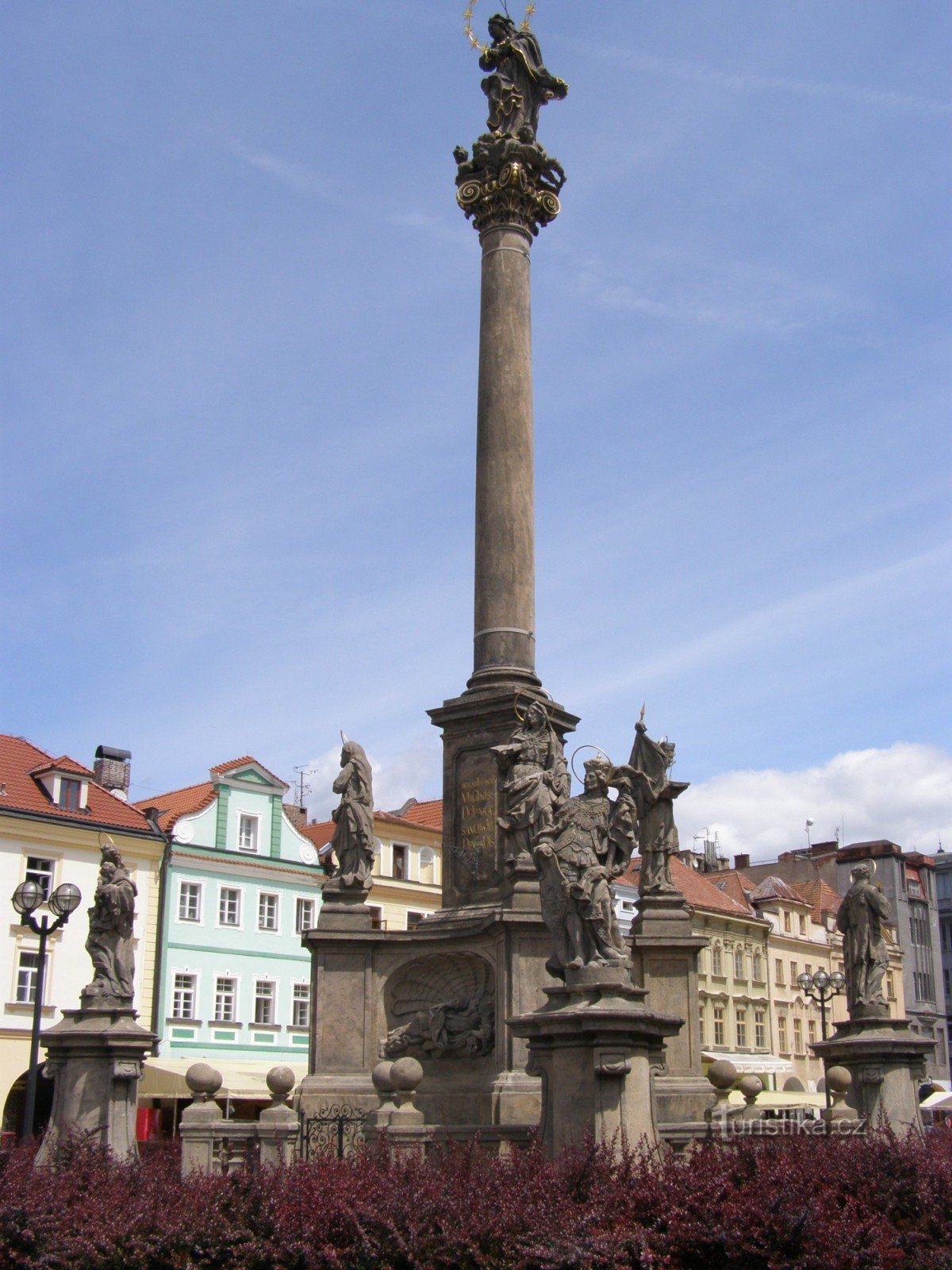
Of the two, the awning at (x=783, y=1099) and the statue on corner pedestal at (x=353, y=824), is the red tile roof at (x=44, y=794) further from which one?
the statue on corner pedestal at (x=353, y=824)

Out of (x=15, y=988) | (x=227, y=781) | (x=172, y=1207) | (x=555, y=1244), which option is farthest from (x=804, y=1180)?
(x=227, y=781)

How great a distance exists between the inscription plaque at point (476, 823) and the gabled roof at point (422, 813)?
3004 centimetres

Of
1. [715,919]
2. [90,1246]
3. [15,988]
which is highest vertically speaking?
[715,919]

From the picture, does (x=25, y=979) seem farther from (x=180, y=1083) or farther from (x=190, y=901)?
(x=180, y=1083)

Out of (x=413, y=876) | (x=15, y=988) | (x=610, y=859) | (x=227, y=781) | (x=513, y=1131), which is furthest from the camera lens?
(x=413, y=876)

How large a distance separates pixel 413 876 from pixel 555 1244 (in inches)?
1533

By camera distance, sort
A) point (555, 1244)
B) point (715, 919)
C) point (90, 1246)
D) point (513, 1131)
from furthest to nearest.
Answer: point (715, 919) < point (513, 1131) < point (90, 1246) < point (555, 1244)

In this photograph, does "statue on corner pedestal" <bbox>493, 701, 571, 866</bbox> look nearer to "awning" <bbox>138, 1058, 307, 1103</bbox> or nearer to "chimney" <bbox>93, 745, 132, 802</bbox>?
"awning" <bbox>138, 1058, 307, 1103</bbox>

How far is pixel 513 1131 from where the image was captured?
14297mm

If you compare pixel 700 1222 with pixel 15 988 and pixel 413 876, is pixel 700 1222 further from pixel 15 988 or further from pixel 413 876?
pixel 413 876

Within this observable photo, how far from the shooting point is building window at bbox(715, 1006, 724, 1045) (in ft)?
171

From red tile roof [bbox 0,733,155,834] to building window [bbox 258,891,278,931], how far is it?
4.40 metres

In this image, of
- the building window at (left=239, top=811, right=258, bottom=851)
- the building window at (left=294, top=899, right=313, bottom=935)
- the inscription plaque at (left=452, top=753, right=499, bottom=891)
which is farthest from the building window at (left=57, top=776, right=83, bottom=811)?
the inscription plaque at (left=452, top=753, right=499, bottom=891)

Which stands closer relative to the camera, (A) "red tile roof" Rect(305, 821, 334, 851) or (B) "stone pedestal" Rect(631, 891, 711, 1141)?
(B) "stone pedestal" Rect(631, 891, 711, 1141)
